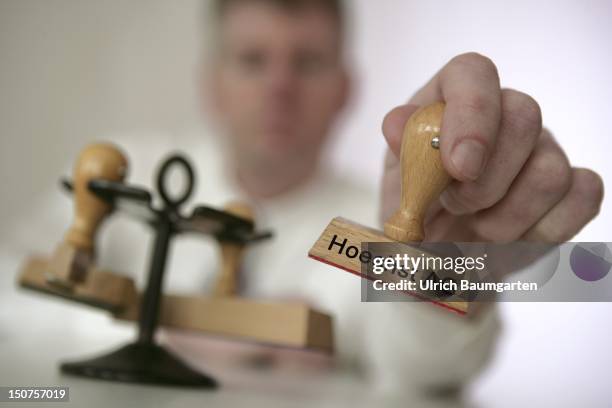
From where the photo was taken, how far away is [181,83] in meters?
1.46

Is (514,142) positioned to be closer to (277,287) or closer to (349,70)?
(277,287)

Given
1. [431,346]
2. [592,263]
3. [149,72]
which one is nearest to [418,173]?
[592,263]

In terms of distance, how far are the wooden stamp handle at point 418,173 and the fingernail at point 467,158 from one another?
1 centimetres

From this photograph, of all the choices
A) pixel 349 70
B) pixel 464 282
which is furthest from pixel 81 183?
pixel 349 70

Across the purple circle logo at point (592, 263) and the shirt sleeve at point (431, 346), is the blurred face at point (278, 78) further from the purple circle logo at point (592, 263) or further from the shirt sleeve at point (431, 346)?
the purple circle logo at point (592, 263)

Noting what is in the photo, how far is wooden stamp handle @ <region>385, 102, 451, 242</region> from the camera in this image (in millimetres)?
258

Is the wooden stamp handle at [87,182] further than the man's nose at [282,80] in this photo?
No

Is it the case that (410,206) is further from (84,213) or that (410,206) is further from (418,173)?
(84,213)

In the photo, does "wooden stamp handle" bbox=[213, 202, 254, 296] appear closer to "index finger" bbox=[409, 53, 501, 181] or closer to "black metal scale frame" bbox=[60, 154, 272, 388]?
"black metal scale frame" bbox=[60, 154, 272, 388]

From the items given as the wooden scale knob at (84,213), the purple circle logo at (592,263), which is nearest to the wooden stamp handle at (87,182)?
the wooden scale knob at (84,213)

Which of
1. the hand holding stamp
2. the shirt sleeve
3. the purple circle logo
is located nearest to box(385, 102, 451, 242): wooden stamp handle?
the hand holding stamp

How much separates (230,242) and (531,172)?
0.20 m

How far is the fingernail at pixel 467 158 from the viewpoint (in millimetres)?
248

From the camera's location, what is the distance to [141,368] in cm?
34
